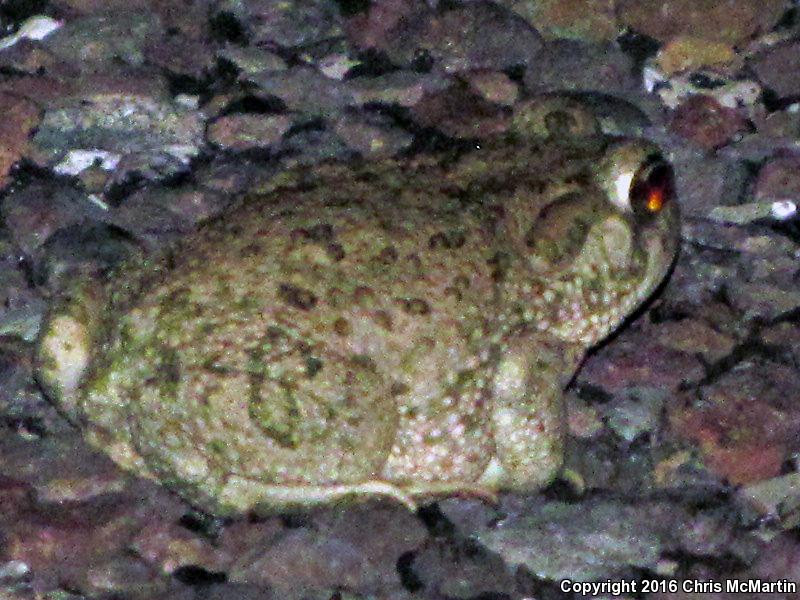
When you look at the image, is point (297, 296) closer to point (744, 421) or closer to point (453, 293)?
point (453, 293)

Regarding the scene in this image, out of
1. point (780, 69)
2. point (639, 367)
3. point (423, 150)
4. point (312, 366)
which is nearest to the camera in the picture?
point (312, 366)

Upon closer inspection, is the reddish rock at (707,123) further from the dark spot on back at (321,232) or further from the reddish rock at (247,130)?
the dark spot on back at (321,232)

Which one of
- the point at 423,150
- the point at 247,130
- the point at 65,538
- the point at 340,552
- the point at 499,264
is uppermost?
the point at 499,264

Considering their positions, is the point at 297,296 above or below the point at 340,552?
above

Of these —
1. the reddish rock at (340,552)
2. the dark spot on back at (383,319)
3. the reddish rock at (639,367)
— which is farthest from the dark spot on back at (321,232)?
the reddish rock at (639,367)

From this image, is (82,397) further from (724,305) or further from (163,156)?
(724,305)

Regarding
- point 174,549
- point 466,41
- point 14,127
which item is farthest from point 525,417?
point 14,127

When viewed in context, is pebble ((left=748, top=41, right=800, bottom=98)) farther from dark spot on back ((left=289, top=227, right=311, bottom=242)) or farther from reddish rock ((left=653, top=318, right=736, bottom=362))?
dark spot on back ((left=289, top=227, right=311, bottom=242))
